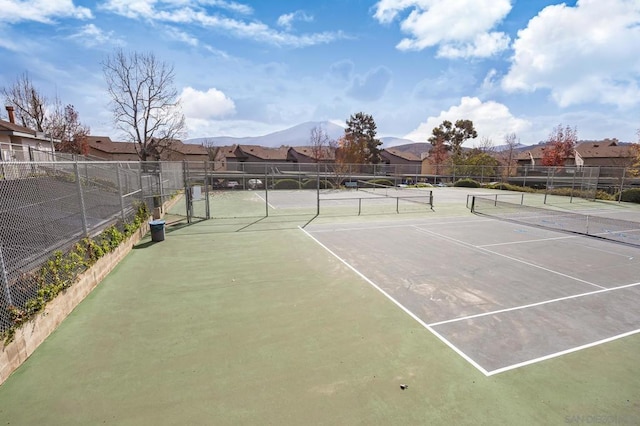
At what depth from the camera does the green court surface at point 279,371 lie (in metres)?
4.00

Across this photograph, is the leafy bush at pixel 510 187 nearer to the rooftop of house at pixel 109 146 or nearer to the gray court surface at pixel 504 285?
the gray court surface at pixel 504 285

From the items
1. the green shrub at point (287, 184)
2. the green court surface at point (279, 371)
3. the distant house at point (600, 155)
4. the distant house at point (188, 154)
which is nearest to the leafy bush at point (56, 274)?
the green court surface at point (279, 371)

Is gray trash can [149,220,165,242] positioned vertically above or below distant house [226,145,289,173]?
below

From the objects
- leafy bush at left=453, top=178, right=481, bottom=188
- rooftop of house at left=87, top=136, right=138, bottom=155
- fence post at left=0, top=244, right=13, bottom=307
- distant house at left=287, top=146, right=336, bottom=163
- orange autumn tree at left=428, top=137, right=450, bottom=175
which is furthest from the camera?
orange autumn tree at left=428, top=137, right=450, bottom=175

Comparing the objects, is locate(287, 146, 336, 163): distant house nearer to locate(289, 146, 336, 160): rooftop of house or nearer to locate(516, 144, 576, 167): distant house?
locate(289, 146, 336, 160): rooftop of house

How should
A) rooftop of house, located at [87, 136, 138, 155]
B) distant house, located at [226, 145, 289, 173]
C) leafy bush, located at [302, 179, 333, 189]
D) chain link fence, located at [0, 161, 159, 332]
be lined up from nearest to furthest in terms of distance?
chain link fence, located at [0, 161, 159, 332]
leafy bush, located at [302, 179, 333, 189]
rooftop of house, located at [87, 136, 138, 155]
distant house, located at [226, 145, 289, 173]

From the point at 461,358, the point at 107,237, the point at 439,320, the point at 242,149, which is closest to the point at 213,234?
the point at 107,237

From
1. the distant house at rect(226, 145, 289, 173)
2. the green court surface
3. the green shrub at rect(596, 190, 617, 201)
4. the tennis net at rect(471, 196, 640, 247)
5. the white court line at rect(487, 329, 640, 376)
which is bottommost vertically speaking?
the green court surface

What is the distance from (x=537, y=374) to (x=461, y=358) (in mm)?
1056

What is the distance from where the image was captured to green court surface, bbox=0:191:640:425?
158 inches

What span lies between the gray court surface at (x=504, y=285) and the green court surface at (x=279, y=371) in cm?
42

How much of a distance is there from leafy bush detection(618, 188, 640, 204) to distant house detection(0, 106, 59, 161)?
46.6 m

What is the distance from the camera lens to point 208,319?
6.43 m

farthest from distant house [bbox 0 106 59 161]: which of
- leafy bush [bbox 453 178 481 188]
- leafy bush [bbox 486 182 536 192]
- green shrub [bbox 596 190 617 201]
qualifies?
green shrub [bbox 596 190 617 201]
